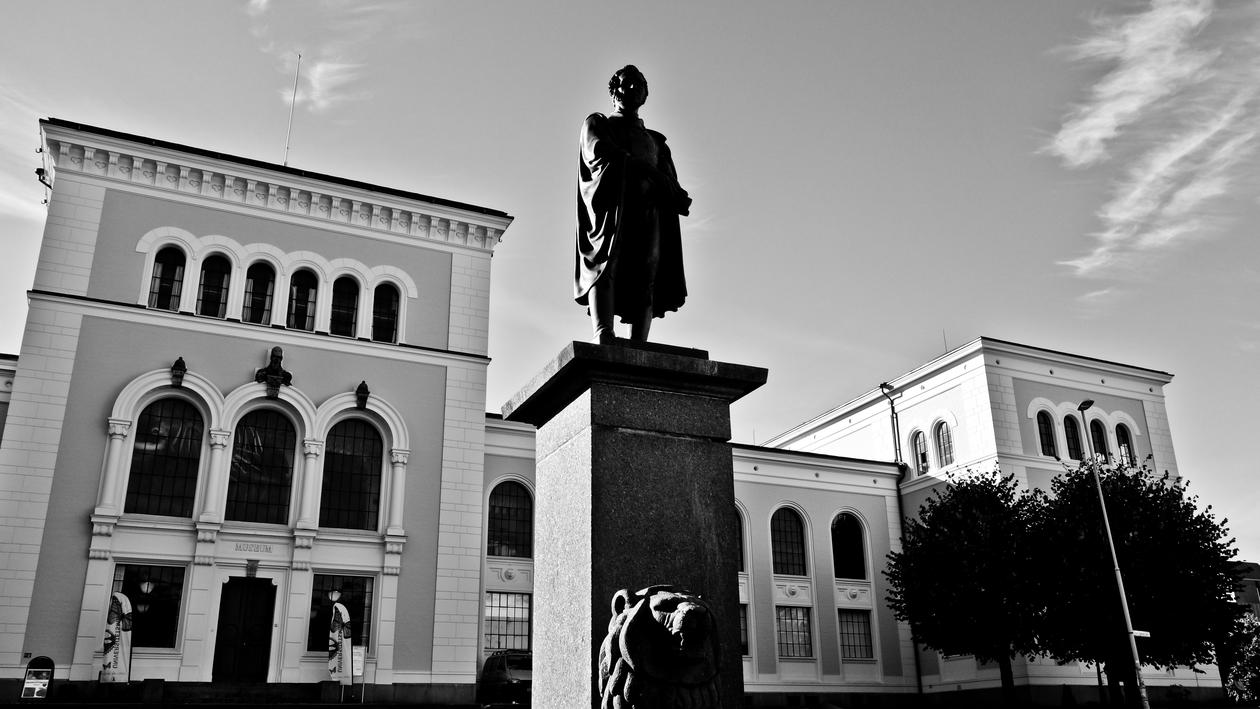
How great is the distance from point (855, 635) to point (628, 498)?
1337 inches

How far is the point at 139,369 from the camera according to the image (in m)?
27.0

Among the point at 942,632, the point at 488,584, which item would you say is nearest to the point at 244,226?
the point at 488,584

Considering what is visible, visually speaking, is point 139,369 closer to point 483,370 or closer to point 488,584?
point 483,370

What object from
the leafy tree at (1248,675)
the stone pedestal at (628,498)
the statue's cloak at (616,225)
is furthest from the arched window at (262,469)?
the leafy tree at (1248,675)

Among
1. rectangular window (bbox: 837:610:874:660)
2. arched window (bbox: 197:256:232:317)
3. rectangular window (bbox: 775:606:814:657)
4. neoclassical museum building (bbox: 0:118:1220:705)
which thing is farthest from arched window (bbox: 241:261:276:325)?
rectangular window (bbox: 837:610:874:660)

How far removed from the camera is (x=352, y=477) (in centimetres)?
2841

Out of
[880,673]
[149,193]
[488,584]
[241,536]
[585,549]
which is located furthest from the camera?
[880,673]

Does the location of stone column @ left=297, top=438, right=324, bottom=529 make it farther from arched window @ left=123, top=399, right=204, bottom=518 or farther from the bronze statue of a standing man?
the bronze statue of a standing man

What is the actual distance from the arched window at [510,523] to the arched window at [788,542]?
33.5 ft

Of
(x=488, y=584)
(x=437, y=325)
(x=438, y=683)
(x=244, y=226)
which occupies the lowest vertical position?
(x=438, y=683)

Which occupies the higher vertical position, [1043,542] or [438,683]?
[1043,542]

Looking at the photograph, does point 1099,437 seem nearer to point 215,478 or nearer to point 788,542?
point 788,542

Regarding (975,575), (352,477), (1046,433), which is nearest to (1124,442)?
(1046,433)

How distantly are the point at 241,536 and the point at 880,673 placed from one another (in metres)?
24.1
